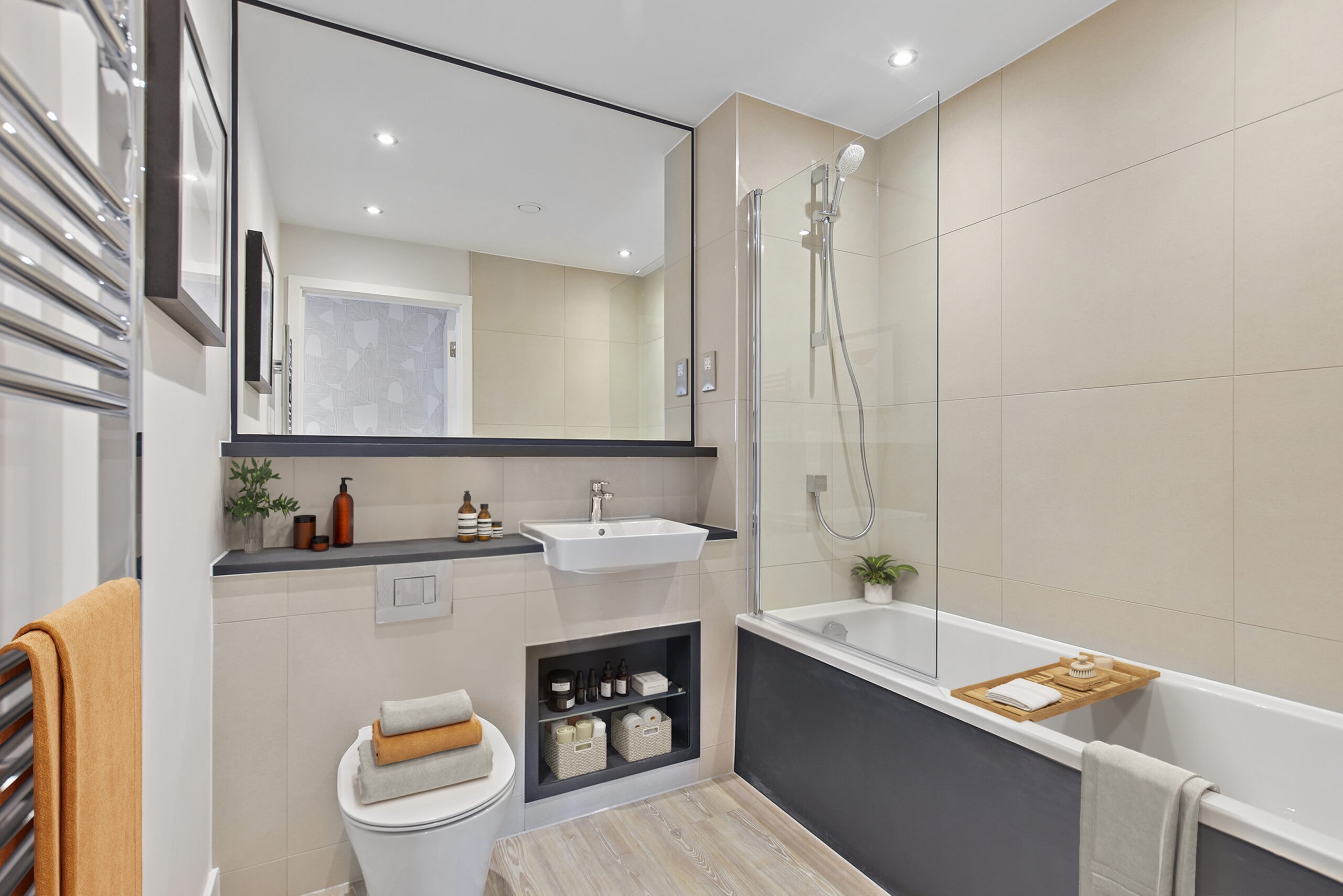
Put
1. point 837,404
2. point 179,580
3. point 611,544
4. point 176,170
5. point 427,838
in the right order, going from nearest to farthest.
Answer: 1. point 176,170
2. point 179,580
3. point 427,838
4. point 611,544
5. point 837,404

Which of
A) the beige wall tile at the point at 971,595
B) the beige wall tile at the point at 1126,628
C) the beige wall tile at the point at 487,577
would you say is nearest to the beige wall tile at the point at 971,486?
the beige wall tile at the point at 971,595

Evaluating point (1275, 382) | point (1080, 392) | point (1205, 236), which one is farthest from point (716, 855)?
point (1205, 236)

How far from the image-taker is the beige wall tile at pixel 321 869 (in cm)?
171

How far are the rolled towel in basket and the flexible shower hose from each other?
0.58 meters

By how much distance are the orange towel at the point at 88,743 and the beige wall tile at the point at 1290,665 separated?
2257mm

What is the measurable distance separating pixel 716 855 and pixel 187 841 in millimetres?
1324

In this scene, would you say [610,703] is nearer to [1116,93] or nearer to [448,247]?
[448,247]

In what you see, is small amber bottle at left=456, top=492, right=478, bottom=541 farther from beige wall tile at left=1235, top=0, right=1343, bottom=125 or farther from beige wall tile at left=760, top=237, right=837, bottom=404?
beige wall tile at left=1235, top=0, right=1343, bottom=125

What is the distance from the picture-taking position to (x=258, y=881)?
65.7 inches

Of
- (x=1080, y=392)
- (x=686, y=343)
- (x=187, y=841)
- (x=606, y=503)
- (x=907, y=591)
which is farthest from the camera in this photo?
(x=686, y=343)

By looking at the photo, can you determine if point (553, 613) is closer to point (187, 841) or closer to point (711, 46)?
point (187, 841)

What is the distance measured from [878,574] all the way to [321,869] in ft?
5.88

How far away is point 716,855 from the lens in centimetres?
189

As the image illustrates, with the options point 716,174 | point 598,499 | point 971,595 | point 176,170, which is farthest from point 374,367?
point 971,595
